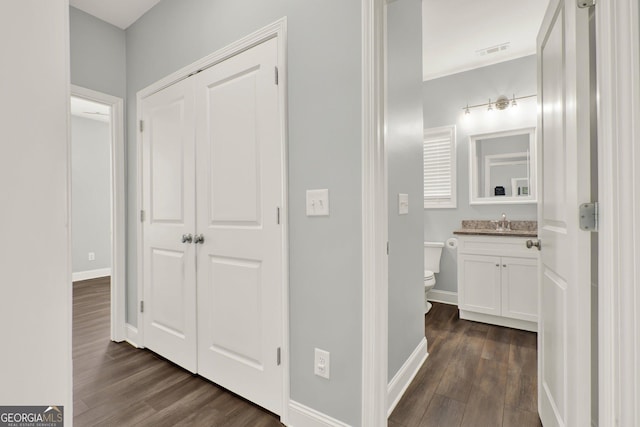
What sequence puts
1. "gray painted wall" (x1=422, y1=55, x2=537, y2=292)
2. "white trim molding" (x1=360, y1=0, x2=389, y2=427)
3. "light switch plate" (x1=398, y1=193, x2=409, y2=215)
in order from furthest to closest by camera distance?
"gray painted wall" (x1=422, y1=55, x2=537, y2=292) < "light switch plate" (x1=398, y1=193, x2=409, y2=215) < "white trim molding" (x1=360, y1=0, x2=389, y2=427)

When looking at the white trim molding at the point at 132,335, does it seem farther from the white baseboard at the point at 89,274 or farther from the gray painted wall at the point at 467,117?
the gray painted wall at the point at 467,117

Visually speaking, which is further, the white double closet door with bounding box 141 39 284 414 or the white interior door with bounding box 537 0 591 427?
the white double closet door with bounding box 141 39 284 414

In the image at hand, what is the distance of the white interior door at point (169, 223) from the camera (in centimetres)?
205

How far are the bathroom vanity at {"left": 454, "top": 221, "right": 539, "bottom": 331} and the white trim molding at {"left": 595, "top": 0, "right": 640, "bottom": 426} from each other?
2.02m

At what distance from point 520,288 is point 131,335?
3.48m

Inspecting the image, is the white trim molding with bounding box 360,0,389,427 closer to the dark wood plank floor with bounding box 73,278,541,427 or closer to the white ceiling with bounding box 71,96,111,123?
the dark wood plank floor with bounding box 73,278,541,427

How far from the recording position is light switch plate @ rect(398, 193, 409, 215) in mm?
1879

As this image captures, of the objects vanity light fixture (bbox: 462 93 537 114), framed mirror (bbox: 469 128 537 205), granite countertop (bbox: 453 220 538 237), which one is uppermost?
vanity light fixture (bbox: 462 93 537 114)

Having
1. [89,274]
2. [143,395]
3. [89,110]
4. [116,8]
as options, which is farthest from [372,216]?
[89,274]

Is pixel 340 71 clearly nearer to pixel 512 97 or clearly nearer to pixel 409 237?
pixel 409 237

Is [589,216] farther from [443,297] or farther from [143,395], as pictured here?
[443,297]

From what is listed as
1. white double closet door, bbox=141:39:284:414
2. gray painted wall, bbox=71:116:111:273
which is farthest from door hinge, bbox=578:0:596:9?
gray painted wall, bbox=71:116:111:273

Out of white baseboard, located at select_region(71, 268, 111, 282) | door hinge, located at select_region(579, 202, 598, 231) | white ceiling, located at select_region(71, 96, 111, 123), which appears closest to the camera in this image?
door hinge, located at select_region(579, 202, 598, 231)

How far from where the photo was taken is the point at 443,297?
3613mm
